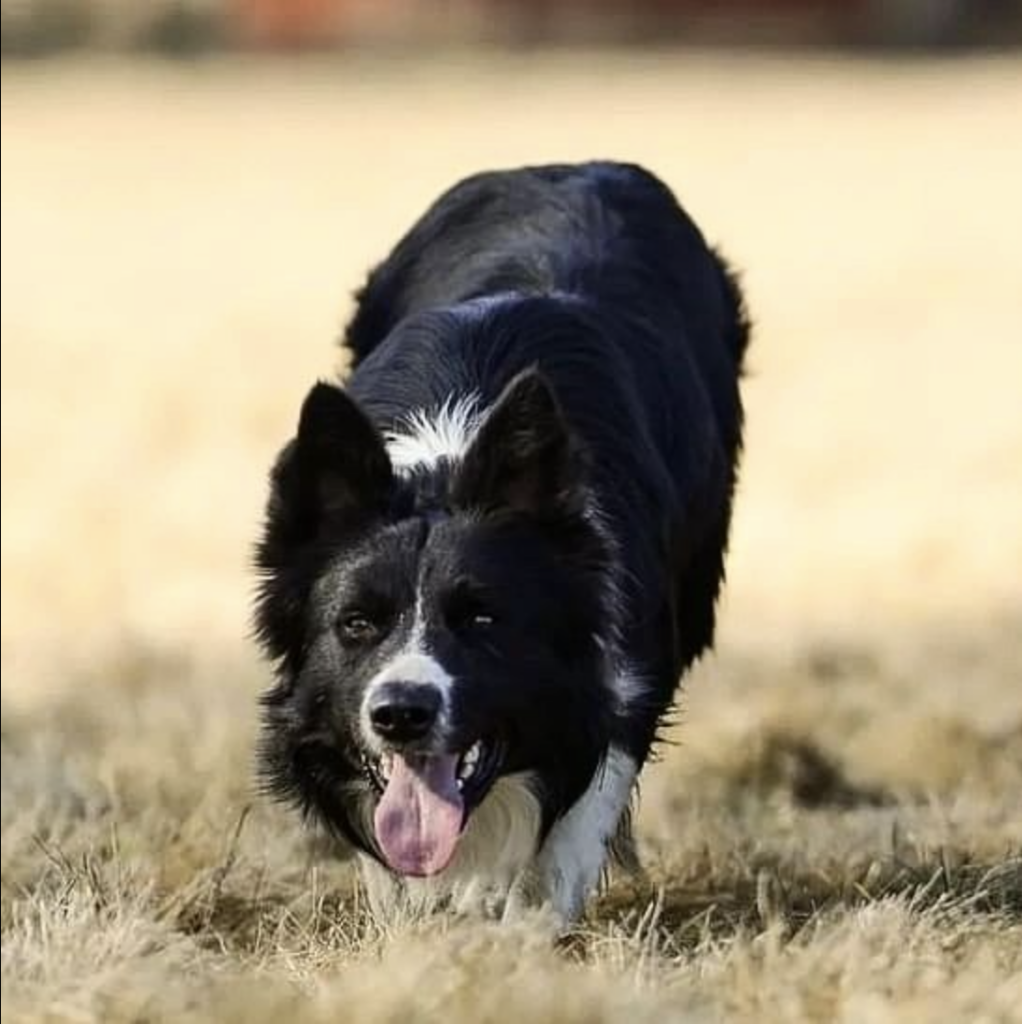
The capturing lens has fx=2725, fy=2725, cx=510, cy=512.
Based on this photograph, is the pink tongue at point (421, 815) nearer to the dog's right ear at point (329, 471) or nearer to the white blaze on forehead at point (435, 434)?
the dog's right ear at point (329, 471)

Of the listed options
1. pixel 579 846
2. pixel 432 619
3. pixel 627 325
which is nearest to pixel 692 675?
pixel 627 325

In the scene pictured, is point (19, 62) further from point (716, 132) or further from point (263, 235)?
point (263, 235)

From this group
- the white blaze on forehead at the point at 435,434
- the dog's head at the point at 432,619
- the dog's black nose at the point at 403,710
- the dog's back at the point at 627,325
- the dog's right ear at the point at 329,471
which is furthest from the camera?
the dog's back at the point at 627,325

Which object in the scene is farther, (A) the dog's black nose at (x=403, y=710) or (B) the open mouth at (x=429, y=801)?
(B) the open mouth at (x=429, y=801)

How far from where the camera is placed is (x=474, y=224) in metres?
7.77

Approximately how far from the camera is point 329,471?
5902 mm

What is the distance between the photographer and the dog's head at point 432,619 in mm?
5676

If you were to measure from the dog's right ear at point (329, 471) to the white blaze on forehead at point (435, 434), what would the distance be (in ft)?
0.47

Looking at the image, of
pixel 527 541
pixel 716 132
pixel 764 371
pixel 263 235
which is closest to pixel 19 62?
pixel 716 132

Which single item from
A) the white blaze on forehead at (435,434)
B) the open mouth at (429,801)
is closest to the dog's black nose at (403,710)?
the open mouth at (429,801)

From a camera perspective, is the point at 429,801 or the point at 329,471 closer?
the point at 429,801

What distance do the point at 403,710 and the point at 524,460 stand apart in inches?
27.3

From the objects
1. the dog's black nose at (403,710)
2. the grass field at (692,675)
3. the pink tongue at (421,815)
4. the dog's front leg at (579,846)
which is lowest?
the grass field at (692,675)

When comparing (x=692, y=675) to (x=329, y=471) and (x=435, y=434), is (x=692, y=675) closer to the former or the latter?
(x=435, y=434)
